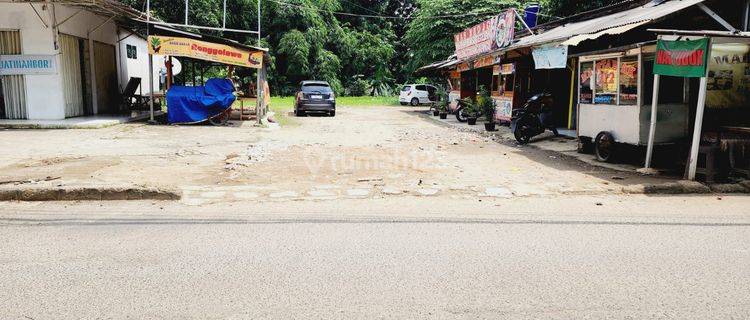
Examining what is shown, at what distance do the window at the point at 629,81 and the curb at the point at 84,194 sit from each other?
8028 millimetres

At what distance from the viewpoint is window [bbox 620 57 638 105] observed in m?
9.55

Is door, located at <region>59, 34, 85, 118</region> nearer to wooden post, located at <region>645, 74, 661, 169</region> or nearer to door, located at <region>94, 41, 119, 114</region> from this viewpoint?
door, located at <region>94, 41, 119, 114</region>

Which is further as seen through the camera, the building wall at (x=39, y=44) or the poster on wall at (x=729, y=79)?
the building wall at (x=39, y=44)

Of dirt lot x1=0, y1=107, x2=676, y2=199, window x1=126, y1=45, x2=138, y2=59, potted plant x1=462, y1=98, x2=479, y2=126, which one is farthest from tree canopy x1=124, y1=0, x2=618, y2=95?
dirt lot x1=0, y1=107, x2=676, y2=199

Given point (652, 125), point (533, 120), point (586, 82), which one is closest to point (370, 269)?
point (652, 125)

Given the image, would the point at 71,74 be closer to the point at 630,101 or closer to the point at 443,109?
the point at 443,109

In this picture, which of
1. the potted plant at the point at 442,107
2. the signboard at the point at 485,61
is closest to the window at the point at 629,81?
the signboard at the point at 485,61

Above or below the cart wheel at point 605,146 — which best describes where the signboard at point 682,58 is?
above

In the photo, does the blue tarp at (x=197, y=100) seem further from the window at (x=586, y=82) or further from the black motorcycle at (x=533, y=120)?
the window at (x=586, y=82)

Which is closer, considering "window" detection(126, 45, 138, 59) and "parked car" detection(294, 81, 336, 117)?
"window" detection(126, 45, 138, 59)

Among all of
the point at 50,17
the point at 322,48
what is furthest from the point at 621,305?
the point at 322,48

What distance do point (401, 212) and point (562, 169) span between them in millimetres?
4458

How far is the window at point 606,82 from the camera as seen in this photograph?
10180 mm

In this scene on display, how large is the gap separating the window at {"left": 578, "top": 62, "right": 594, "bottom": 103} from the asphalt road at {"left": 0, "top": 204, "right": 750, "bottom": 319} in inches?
227
